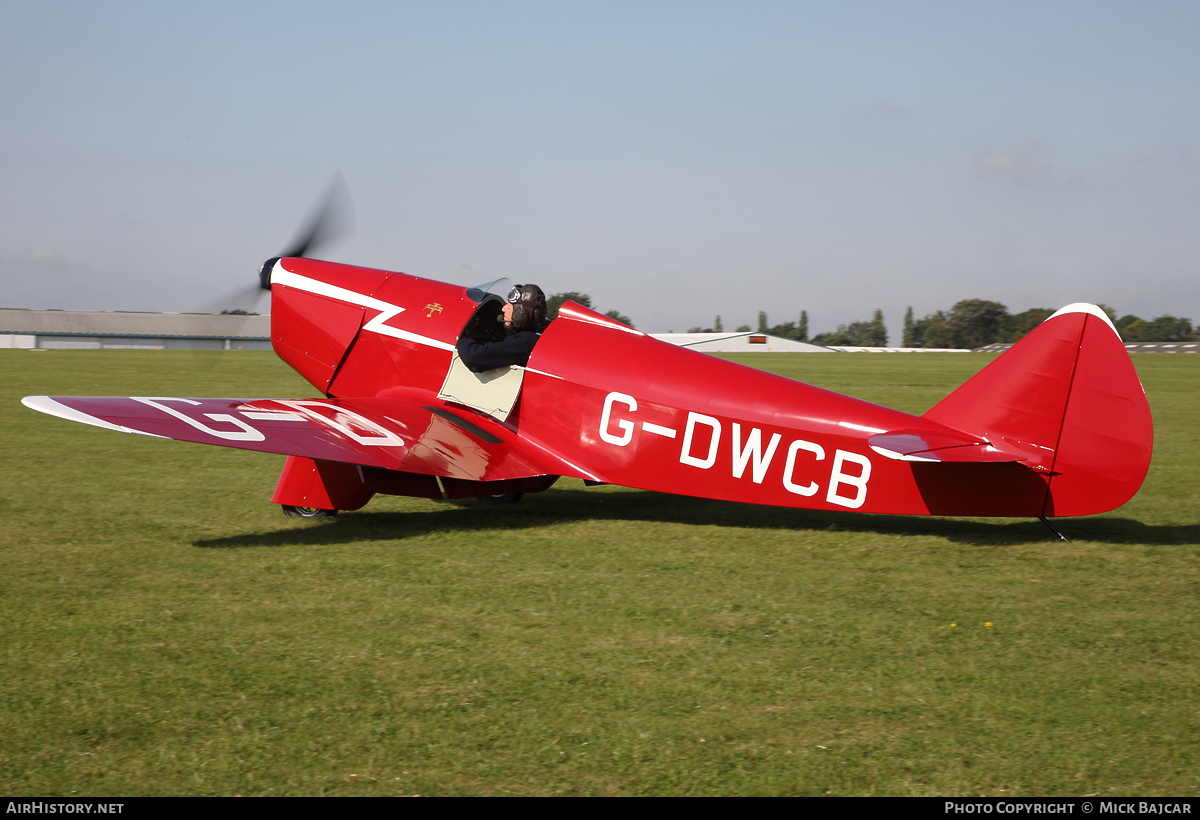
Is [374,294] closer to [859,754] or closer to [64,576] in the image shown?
[64,576]

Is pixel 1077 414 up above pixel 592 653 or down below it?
above

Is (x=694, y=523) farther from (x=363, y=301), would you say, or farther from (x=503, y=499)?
(x=363, y=301)

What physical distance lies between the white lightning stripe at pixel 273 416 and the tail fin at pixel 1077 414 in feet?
16.4

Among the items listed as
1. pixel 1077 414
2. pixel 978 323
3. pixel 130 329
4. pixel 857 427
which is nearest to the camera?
pixel 1077 414

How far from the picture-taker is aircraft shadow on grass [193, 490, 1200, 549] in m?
6.70

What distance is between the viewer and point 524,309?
7578mm

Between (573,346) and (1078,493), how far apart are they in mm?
3822

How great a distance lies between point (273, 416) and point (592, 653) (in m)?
3.71

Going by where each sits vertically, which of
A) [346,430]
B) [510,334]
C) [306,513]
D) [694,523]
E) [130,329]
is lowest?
[130,329]

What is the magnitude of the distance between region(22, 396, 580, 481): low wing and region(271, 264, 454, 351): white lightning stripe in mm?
578

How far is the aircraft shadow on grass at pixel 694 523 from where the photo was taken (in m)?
6.70

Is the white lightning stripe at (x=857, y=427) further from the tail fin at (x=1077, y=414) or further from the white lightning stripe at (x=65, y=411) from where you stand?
the white lightning stripe at (x=65, y=411)

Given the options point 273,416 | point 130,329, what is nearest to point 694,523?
point 273,416

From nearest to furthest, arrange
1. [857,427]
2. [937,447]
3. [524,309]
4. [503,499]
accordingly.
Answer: [937,447]
[857,427]
[524,309]
[503,499]
